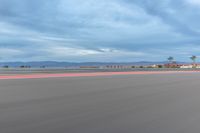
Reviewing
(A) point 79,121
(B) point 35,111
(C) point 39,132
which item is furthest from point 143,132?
(B) point 35,111

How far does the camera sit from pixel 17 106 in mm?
7883

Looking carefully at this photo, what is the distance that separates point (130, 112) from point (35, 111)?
8.14 feet

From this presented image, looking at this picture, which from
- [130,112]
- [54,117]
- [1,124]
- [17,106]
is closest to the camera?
[1,124]

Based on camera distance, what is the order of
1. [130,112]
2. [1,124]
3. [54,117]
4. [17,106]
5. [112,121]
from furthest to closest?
[17,106] → [130,112] → [54,117] → [112,121] → [1,124]

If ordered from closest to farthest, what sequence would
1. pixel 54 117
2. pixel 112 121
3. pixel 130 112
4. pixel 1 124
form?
pixel 1 124
pixel 112 121
pixel 54 117
pixel 130 112

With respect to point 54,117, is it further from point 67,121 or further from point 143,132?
point 143,132

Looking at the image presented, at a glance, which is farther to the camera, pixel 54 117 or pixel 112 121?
pixel 54 117

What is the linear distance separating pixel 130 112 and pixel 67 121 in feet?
6.16

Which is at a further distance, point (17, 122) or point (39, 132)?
point (17, 122)

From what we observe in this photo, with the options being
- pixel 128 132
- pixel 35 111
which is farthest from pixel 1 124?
pixel 128 132

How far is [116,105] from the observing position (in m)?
8.16

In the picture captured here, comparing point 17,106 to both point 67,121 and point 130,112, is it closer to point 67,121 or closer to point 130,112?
point 67,121

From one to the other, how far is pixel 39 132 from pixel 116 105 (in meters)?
3.58

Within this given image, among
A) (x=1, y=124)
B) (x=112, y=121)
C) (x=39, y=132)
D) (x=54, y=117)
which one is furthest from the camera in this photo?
(x=54, y=117)
